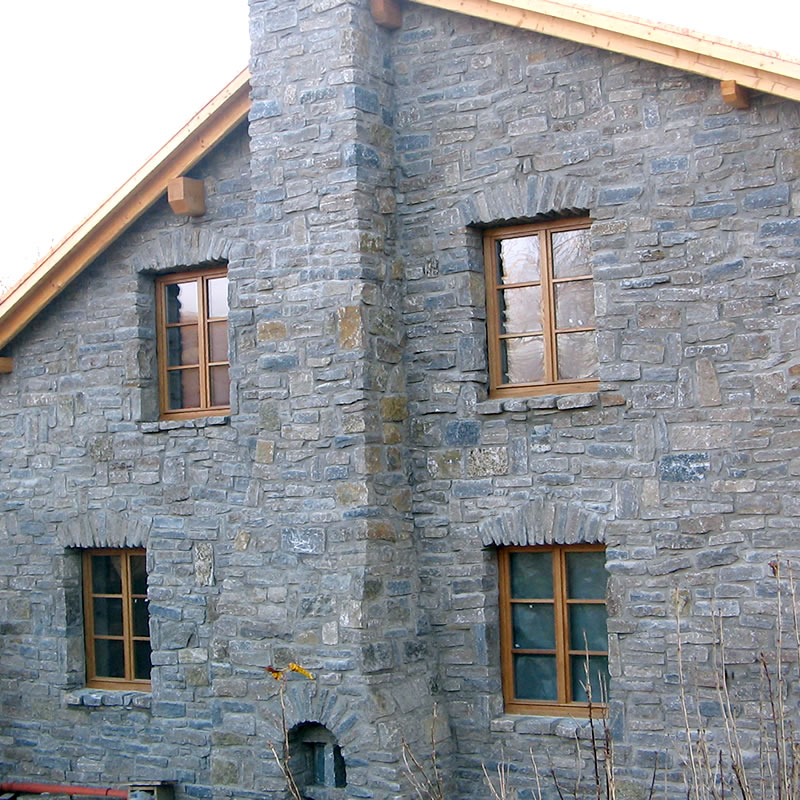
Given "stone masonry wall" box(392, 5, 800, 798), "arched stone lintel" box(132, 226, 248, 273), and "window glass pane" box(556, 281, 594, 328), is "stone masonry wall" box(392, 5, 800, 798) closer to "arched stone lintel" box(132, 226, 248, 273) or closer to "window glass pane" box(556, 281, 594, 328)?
"window glass pane" box(556, 281, 594, 328)

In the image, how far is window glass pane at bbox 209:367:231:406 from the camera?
9.90m

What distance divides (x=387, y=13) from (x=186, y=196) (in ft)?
7.09

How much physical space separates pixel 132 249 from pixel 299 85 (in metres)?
2.34

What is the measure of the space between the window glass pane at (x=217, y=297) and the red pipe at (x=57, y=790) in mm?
3910

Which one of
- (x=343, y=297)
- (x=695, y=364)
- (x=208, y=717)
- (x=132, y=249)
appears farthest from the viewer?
(x=132, y=249)

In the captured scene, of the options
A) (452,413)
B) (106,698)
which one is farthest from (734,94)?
(106,698)

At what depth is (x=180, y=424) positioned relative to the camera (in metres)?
9.74

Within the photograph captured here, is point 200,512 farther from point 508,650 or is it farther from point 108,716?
point 508,650

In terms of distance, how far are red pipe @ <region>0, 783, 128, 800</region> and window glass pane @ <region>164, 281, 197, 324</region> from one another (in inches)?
Answer: 152

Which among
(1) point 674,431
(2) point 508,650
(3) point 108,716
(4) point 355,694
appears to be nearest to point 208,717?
(3) point 108,716

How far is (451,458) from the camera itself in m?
8.65

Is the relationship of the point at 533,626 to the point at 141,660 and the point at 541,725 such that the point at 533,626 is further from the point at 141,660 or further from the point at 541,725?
the point at 141,660

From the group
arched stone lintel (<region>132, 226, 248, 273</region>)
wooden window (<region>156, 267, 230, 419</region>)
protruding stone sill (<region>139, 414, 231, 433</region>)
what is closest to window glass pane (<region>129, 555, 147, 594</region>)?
protruding stone sill (<region>139, 414, 231, 433</region>)

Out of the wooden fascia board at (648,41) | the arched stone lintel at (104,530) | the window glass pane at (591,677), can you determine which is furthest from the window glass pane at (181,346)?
the window glass pane at (591,677)
